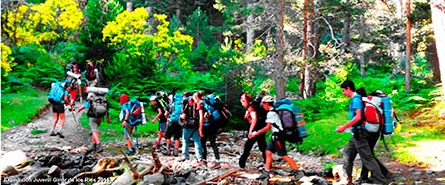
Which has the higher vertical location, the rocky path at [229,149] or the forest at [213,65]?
the forest at [213,65]

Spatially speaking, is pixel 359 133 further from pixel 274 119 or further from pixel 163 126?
pixel 163 126

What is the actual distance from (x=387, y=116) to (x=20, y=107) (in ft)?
42.4

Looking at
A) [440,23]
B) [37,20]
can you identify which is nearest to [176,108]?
[440,23]

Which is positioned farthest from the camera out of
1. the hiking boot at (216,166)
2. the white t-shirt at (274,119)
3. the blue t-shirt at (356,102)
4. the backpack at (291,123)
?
the hiking boot at (216,166)

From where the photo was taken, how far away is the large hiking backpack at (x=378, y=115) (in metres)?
6.52

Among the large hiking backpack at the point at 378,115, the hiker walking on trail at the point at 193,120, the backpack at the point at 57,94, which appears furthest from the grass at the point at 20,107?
the large hiking backpack at the point at 378,115

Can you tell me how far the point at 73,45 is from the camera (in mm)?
21172

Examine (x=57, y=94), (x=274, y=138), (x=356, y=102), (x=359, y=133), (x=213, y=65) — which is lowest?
(x=274, y=138)

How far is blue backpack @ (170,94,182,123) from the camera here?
1010cm

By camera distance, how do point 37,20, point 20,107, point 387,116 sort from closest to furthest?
point 387,116 → point 20,107 → point 37,20

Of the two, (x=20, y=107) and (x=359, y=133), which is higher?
(x=20, y=107)

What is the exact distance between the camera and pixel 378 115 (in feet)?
21.6

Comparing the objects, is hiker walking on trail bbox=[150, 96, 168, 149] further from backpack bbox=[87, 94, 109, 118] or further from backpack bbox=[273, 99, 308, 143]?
backpack bbox=[273, 99, 308, 143]

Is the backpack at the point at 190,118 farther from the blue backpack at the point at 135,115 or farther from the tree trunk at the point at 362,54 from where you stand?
the tree trunk at the point at 362,54
